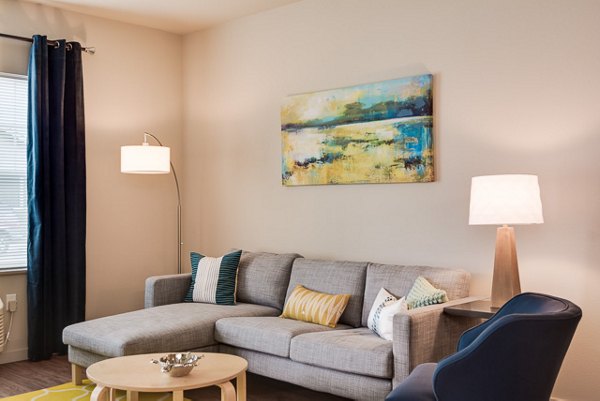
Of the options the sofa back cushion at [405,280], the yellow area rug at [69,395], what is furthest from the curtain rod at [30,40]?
the sofa back cushion at [405,280]

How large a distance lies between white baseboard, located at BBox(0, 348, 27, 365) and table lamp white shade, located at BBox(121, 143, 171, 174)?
156 cm

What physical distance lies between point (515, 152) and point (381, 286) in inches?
45.2

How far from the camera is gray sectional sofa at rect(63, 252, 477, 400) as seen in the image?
11.8 ft

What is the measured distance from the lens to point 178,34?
6.21 metres

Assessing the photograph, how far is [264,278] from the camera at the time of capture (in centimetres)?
500

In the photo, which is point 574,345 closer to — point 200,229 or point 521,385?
point 521,385

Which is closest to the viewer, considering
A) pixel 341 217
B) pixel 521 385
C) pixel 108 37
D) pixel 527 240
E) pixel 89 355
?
pixel 521 385

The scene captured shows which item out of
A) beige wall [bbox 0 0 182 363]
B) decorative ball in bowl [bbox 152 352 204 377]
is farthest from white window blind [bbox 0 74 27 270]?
decorative ball in bowl [bbox 152 352 204 377]

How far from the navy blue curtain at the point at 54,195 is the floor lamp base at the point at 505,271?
126 inches

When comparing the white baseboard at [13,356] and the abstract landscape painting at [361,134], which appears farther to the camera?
the white baseboard at [13,356]

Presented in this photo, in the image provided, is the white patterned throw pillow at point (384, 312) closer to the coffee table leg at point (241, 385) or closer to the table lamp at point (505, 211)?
the table lamp at point (505, 211)

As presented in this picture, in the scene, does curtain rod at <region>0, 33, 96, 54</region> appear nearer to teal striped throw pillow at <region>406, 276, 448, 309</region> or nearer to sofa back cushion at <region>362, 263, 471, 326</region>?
sofa back cushion at <region>362, 263, 471, 326</region>

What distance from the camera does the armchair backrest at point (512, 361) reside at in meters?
2.51

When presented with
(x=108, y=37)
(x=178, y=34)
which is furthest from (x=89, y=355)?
(x=178, y=34)
